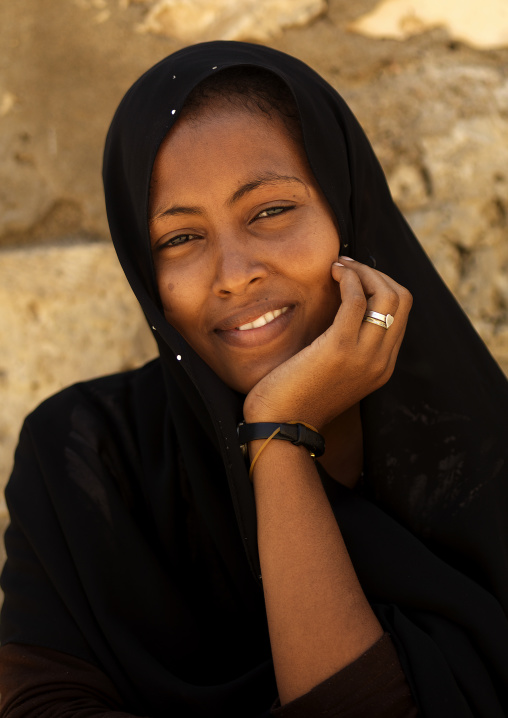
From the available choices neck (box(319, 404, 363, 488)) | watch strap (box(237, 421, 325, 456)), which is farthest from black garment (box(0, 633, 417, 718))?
neck (box(319, 404, 363, 488))

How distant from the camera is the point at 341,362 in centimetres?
126

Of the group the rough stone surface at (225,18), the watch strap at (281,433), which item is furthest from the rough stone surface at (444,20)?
the watch strap at (281,433)

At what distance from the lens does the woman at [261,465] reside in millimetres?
1173

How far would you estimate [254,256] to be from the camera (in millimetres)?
1271

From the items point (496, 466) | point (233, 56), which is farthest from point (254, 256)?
point (496, 466)

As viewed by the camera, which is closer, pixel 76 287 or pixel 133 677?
pixel 133 677

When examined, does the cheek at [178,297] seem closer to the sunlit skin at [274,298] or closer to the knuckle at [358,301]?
the sunlit skin at [274,298]

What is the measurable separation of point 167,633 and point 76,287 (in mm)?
942

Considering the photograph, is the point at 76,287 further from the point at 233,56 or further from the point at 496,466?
the point at 496,466

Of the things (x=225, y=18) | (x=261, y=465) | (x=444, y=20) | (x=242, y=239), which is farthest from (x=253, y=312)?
(x=444, y=20)

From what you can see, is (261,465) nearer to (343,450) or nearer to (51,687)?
(343,450)

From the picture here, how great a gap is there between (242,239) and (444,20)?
1185mm

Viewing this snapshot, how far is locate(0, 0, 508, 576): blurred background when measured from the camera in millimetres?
1839

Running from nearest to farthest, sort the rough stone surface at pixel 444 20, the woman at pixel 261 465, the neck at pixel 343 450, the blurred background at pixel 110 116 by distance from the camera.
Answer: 1. the woman at pixel 261 465
2. the neck at pixel 343 450
3. the blurred background at pixel 110 116
4. the rough stone surface at pixel 444 20
